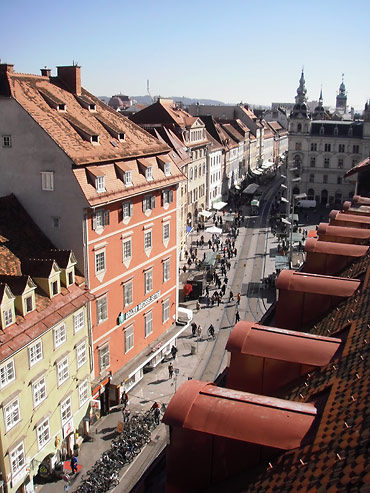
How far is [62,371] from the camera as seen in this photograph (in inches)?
1038

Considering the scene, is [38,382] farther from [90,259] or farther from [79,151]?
[79,151]

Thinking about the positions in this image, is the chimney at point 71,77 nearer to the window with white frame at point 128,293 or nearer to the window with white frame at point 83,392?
the window with white frame at point 128,293

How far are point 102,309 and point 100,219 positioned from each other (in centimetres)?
508

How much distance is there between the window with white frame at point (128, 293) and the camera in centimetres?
3231

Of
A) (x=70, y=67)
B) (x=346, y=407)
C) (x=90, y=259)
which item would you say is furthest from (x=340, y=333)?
(x=70, y=67)

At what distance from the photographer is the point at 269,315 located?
17172 millimetres

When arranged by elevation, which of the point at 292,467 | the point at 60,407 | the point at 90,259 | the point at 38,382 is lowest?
the point at 60,407

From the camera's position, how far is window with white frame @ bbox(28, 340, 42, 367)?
23.4 metres

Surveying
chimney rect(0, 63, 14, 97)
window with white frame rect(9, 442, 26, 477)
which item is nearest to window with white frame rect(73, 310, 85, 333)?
window with white frame rect(9, 442, 26, 477)

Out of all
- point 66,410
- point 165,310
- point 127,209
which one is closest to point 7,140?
point 127,209

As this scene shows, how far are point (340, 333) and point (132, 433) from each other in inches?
775

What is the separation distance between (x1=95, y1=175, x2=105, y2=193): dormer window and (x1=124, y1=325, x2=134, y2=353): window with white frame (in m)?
9.23

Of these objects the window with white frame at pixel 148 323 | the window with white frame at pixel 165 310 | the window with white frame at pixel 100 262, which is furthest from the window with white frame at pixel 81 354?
the window with white frame at pixel 165 310

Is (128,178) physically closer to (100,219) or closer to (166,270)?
(100,219)
